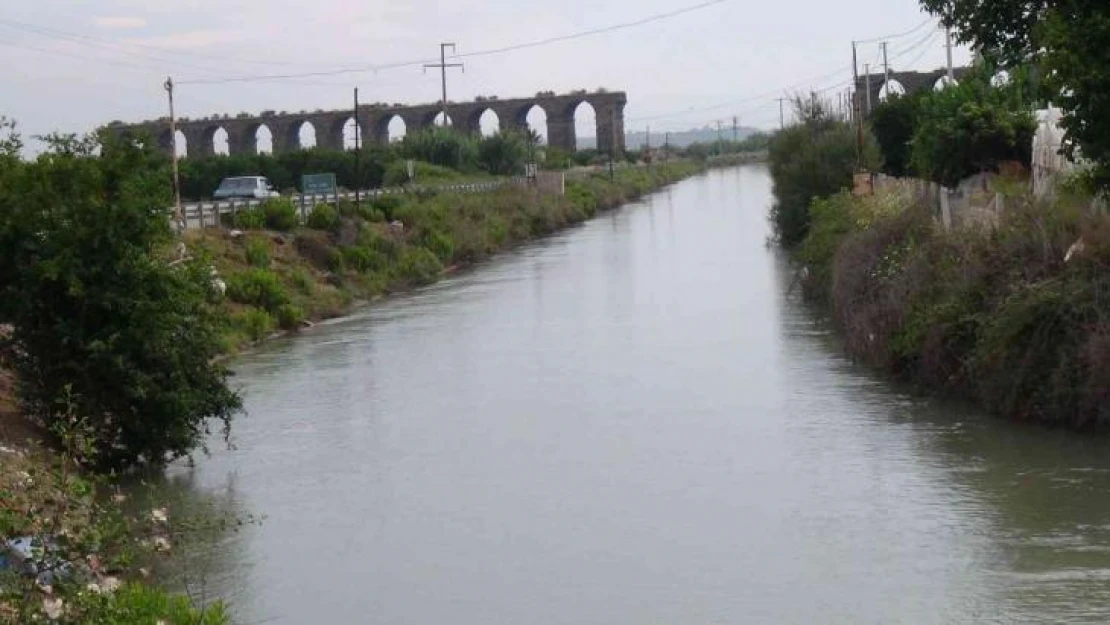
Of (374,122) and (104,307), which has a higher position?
(374,122)

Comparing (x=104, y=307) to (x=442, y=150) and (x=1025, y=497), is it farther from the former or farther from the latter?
(x=442, y=150)

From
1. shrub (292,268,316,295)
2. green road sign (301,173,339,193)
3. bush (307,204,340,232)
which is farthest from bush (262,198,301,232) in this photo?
green road sign (301,173,339,193)

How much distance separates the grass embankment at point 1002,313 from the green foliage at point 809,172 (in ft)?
72.0

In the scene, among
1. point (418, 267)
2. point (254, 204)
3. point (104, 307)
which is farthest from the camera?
point (254, 204)

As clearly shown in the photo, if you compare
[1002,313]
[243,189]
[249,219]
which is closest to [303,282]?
[249,219]

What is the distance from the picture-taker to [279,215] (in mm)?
43906

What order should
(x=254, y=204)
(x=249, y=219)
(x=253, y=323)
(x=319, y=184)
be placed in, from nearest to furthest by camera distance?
(x=253, y=323) → (x=249, y=219) → (x=254, y=204) → (x=319, y=184)

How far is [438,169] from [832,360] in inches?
2286

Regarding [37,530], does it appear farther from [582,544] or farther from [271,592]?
[582,544]

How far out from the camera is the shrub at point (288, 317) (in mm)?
34031

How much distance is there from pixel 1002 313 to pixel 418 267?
27.5 metres

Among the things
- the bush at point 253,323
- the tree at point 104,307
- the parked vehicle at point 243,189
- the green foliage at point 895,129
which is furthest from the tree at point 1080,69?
the parked vehicle at point 243,189

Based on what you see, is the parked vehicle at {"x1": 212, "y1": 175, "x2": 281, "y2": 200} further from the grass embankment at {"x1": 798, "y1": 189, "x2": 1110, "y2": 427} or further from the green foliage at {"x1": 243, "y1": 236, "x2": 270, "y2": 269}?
the grass embankment at {"x1": 798, "y1": 189, "x2": 1110, "y2": 427}

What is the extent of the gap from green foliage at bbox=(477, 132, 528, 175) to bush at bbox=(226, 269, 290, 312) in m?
56.1
